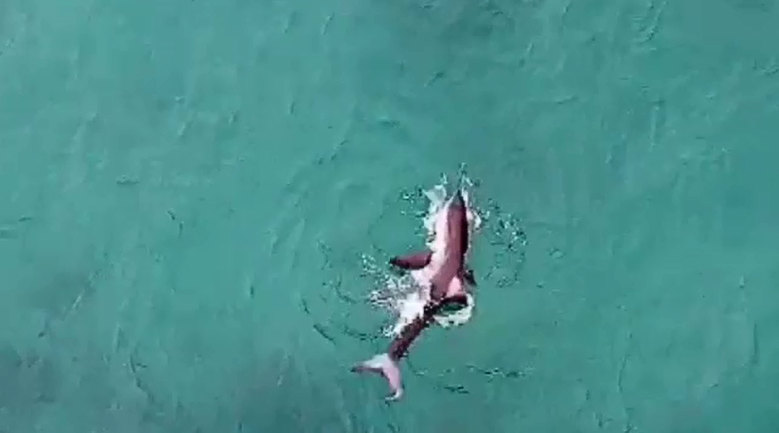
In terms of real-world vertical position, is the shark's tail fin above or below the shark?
below

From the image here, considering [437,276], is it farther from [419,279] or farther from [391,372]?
[391,372]

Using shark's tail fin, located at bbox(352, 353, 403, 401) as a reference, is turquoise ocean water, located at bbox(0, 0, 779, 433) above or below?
above

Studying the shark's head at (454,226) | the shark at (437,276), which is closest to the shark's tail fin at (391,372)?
the shark at (437,276)

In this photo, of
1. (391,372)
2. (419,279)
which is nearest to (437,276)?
(419,279)

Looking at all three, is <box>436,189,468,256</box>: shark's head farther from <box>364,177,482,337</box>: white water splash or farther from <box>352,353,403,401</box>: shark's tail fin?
<box>352,353,403,401</box>: shark's tail fin


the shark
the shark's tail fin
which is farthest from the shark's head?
the shark's tail fin

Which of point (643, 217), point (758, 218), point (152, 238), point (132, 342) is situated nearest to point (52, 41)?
point (152, 238)

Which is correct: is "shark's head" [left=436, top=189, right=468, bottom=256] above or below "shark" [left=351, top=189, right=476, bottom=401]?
above

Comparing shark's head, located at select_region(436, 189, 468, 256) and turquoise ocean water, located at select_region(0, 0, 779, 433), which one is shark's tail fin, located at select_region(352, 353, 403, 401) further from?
shark's head, located at select_region(436, 189, 468, 256)

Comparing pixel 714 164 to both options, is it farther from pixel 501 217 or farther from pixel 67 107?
pixel 67 107
